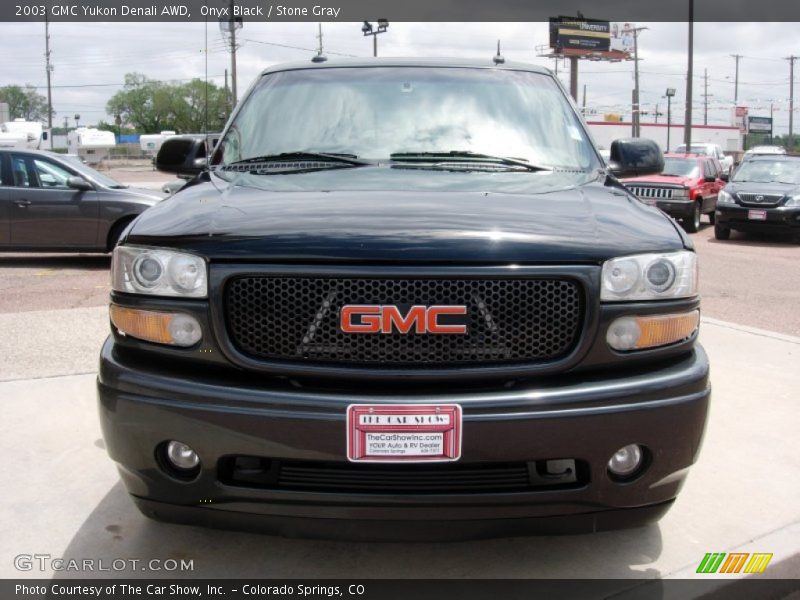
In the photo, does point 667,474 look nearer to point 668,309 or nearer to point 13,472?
point 668,309

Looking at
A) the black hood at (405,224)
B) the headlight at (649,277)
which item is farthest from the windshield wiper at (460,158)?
the headlight at (649,277)

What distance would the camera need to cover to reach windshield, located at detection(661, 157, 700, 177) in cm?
1878

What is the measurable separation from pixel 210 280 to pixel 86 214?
9798mm

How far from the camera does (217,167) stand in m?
3.92

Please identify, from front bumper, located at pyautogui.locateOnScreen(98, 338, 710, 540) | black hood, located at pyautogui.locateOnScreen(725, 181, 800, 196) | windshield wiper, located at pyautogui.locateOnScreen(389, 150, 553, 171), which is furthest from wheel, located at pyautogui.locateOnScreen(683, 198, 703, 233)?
front bumper, located at pyautogui.locateOnScreen(98, 338, 710, 540)

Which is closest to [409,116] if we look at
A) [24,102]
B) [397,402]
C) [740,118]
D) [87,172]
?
[397,402]

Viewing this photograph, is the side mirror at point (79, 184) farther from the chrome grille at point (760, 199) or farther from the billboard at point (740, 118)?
the billboard at point (740, 118)

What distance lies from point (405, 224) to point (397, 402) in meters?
0.58

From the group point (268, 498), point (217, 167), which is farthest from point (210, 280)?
point (217, 167)

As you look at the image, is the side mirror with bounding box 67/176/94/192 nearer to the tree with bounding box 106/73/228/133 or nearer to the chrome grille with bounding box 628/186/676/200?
the chrome grille with bounding box 628/186/676/200

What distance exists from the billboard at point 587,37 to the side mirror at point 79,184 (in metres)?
80.1

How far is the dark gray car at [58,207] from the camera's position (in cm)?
1175

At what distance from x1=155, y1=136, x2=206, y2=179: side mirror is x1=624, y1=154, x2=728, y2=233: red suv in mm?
14153

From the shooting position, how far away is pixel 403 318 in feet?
8.66
